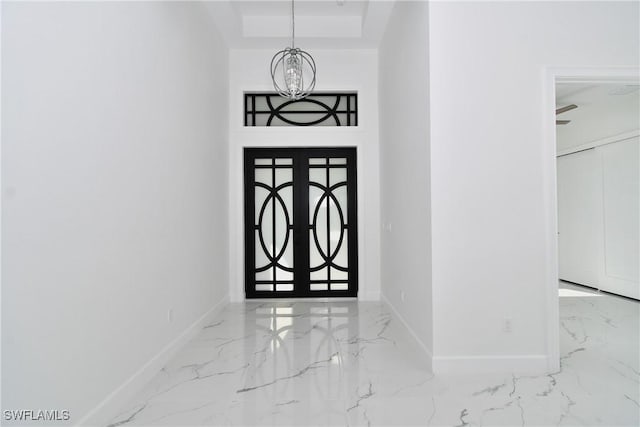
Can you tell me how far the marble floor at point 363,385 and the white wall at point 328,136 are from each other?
1.21m

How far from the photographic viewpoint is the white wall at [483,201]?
2514mm

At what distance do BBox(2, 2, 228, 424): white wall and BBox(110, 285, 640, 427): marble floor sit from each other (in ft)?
1.25

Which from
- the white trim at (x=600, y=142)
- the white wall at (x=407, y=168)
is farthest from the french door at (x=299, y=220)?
the white trim at (x=600, y=142)

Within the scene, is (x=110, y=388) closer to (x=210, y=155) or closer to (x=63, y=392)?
(x=63, y=392)

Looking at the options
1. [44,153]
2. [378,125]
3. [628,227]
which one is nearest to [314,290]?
[378,125]

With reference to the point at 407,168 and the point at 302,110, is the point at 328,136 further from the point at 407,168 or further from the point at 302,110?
the point at 407,168

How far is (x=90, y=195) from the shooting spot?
182 cm

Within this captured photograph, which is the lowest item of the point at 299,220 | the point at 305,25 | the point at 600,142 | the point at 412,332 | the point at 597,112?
the point at 412,332

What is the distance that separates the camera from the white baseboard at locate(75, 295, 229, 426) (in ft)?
6.02

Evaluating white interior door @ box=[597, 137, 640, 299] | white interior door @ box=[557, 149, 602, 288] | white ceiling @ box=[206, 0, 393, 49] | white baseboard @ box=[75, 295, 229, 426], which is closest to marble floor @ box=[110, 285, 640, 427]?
white baseboard @ box=[75, 295, 229, 426]

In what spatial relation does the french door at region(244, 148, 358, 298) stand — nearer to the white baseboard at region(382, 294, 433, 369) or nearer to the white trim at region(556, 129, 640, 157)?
the white baseboard at region(382, 294, 433, 369)

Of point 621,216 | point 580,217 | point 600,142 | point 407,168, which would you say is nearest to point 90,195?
point 407,168

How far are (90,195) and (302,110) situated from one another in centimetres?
333

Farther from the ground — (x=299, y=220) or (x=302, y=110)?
(x=302, y=110)
